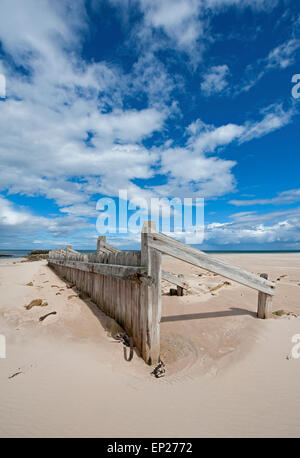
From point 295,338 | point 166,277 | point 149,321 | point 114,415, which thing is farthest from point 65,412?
point 166,277

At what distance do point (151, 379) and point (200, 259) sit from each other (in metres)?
2.02

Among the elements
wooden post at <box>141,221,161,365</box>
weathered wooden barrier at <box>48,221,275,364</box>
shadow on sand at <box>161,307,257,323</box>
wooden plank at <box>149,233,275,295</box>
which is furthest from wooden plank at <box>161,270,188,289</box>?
wooden post at <box>141,221,161,365</box>

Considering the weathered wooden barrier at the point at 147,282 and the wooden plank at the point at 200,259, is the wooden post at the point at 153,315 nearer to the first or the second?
the weathered wooden barrier at the point at 147,282

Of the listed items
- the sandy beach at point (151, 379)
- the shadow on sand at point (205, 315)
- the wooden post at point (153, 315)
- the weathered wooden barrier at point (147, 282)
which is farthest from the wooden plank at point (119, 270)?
the shadow on sand at point (205, 315)

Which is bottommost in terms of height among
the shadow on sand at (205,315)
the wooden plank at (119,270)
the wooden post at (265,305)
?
the shadow on sand at (205,315)

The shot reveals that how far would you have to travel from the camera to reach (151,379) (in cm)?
323

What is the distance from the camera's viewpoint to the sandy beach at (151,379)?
2203 millimetres

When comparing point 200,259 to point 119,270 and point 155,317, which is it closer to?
point 155,317

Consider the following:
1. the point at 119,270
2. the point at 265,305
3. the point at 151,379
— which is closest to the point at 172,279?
the point at 265,305

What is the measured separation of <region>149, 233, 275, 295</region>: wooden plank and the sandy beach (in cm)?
85

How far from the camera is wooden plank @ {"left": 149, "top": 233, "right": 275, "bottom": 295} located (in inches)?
152

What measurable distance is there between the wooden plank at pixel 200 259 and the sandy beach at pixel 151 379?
85cm

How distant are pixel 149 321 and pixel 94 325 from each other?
1796mm

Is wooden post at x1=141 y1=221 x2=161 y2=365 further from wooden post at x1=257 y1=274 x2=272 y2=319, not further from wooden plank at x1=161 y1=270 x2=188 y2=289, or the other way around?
wooden plank at x1=161 y1=270 x2=188 y2=289
